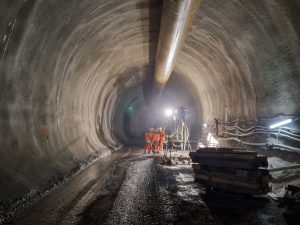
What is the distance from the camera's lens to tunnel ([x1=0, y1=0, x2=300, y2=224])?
592 cm

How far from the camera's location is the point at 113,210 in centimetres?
513

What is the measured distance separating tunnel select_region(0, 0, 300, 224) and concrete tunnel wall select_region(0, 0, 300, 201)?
3 cm

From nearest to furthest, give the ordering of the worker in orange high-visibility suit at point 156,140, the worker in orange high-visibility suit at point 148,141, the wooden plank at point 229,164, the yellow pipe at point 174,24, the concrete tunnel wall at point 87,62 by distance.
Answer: the concrete tunnel wall at point 87,62
the wooden plank at point 229,164
the yellow pipe at point 174,24
the worker in orange high-visibility suit at point 148,141
the worker in orange high-visibility suit at point 156,140

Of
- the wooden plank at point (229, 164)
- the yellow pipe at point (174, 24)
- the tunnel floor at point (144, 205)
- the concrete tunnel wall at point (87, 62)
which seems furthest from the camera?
the yellow pipe at point (174, 24)

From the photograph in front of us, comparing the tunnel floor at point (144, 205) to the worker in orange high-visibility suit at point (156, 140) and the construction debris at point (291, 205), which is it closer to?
the construction debris at point (291, 205)

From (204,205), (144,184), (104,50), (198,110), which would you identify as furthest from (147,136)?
(204,205)

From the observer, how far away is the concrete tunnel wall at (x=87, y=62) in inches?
232

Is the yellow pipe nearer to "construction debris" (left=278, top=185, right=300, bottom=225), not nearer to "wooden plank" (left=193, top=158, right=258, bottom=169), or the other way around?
"wooden plank" (left=193, top=158, right=258, bottom=169)

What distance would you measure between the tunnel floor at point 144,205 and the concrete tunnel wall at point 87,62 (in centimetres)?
77

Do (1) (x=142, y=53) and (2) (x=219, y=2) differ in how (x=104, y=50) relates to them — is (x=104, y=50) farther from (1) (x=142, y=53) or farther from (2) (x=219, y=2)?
(2) (x=219, y=2)

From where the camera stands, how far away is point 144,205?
543 cm

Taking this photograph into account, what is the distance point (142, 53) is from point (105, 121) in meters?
7.15

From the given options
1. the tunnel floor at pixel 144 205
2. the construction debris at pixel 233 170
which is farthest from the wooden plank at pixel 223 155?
the tunnel floor at pixel 144 205

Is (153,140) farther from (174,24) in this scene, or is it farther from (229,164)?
(229,164)
